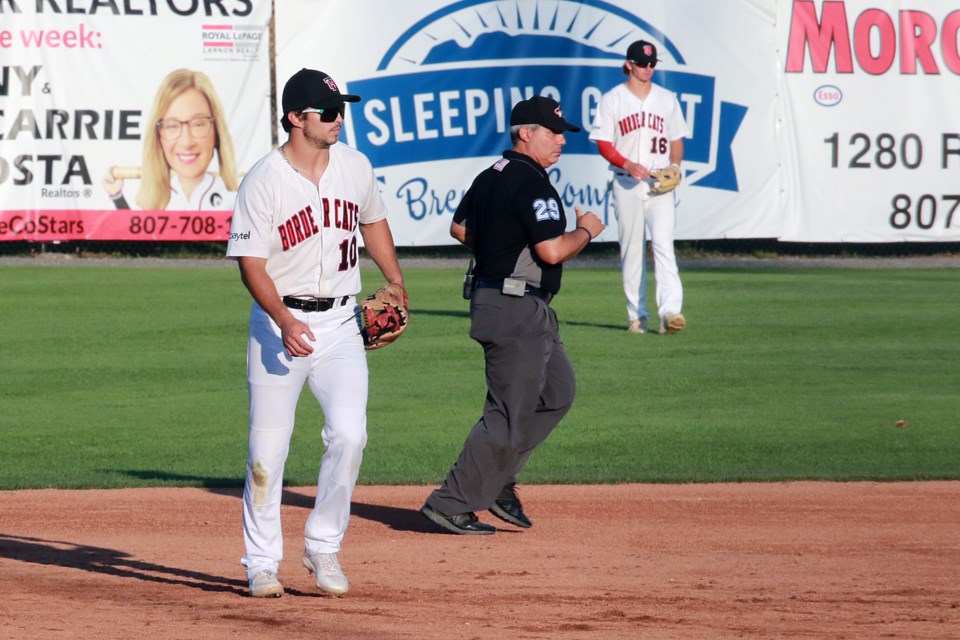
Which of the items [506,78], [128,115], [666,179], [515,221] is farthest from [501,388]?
[506,78]

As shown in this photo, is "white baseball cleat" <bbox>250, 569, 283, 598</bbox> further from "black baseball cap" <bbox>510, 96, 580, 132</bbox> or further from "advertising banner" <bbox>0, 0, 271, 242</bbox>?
"advertising banner" <bbox>0, 0, 271, 242</bbox>

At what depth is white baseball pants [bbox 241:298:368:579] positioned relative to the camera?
5438mm

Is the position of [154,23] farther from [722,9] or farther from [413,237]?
[722,9]

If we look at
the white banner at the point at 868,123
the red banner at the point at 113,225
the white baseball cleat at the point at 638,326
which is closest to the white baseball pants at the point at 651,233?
the white baseball cleat at the point at 638,326

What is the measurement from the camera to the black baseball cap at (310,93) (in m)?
5.38

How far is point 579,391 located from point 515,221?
178 inches

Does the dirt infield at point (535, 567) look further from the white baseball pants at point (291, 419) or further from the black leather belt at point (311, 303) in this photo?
the black leather belt at point (311, 303)

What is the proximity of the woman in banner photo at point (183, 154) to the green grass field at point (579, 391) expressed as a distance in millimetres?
3408

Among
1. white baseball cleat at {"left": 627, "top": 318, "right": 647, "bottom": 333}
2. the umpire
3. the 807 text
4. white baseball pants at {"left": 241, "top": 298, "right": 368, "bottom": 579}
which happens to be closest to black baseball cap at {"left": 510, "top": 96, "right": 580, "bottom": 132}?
the umpire

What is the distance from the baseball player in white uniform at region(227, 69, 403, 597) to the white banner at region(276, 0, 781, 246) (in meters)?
15.3

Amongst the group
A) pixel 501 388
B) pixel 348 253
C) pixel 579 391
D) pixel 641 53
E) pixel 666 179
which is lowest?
pixel 579 391

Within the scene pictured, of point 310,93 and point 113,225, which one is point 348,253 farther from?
point 113,225

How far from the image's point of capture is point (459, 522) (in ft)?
22.3

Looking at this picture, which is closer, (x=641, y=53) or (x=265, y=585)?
(x=265, y=585)
